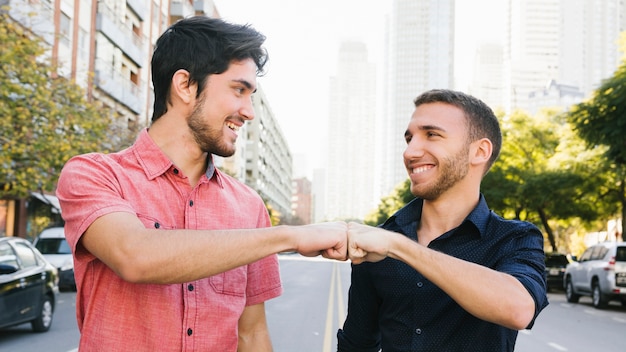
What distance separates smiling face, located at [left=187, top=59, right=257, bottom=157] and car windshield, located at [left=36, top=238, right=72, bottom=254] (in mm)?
A: 18595

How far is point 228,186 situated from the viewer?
2.80m

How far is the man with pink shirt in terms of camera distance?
205 cm

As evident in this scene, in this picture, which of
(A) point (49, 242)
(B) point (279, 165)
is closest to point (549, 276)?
(A) point (49, 242)

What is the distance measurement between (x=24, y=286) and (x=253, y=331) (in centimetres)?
916

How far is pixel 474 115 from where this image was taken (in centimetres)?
302

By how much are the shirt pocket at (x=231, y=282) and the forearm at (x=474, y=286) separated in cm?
61

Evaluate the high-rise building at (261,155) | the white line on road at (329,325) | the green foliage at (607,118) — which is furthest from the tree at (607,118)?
the high-rise building at (261,155)

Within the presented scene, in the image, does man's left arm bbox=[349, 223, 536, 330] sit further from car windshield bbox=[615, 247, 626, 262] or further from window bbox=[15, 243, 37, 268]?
car windshield bbox=[615, 247, 626, 262]

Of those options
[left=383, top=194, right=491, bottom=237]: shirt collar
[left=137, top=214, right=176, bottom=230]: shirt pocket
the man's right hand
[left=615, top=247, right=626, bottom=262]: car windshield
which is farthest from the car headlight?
the man's right hand

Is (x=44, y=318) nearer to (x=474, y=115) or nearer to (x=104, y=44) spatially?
(x=474, y=115)

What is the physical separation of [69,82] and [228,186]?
68.7 feet

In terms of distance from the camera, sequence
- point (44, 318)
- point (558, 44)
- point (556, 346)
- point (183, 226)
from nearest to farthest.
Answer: point (183, 226) → point (556, 346) → point (44, 318) → point (558, 44)

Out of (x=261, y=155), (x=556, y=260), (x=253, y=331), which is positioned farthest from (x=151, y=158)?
(x=261, y=155)

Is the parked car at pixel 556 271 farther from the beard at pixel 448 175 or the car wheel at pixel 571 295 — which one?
the beard at pixel 448 175
